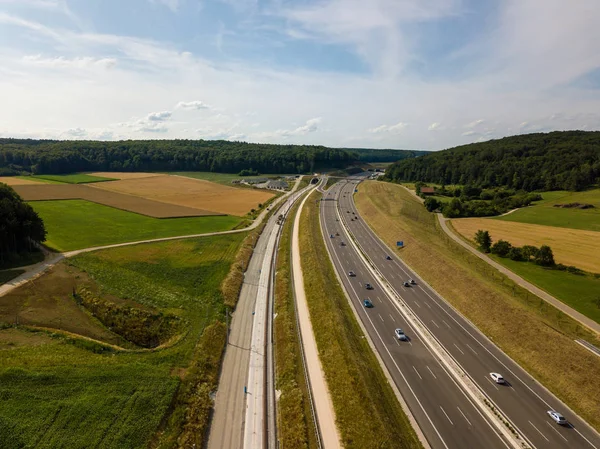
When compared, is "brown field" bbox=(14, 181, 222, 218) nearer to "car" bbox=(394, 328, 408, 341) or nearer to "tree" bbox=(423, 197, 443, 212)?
"tree" bbox=(423, 197, 443, 212)

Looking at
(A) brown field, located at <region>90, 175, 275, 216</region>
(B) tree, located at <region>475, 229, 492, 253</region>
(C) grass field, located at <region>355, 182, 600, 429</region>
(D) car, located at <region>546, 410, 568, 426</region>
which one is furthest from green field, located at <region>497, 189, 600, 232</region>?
(A) brown field, located at <region>90, 175, 275, 216</region>

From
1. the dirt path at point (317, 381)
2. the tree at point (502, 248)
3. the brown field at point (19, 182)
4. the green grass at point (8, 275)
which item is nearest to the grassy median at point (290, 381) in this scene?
the dirt path at point (317, 381)

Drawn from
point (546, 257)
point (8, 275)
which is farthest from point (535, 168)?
point (8, 275)

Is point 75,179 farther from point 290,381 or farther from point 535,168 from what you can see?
point 535,168

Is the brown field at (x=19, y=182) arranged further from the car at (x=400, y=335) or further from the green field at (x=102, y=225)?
the car at (x=400, y=335)

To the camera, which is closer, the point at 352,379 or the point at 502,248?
the point at 352,379

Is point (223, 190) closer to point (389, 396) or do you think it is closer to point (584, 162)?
point (389, 396)
